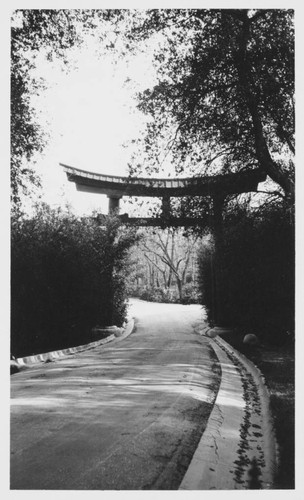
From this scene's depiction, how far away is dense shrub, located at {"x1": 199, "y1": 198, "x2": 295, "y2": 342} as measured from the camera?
25.2 feet

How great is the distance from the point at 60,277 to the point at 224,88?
6.70 m

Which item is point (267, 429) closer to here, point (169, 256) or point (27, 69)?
point (27, 69)

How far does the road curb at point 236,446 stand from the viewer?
2.89m

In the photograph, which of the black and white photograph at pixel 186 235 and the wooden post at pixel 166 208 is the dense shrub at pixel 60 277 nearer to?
the black and white photograph at pixel 186 235

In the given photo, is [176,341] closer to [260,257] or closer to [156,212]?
[260,257]

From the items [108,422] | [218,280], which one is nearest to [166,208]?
[108,422]

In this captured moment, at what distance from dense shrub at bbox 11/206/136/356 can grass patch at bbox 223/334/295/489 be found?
15.8 ft

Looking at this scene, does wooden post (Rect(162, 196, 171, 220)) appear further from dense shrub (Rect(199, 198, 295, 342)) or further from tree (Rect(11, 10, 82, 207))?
tree (Rect(11, 10, 82, 207))

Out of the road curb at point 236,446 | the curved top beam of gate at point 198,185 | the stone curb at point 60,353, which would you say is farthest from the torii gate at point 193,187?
the stone curb at point 60,353

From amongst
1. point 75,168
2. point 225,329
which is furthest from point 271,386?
point 75,168

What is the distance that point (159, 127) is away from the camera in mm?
6824

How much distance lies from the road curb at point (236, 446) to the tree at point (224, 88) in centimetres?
286

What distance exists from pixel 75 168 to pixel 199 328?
7.76 m

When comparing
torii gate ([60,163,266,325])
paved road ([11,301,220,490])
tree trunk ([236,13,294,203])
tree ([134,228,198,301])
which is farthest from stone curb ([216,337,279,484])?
tree ([134,228,198,301])
